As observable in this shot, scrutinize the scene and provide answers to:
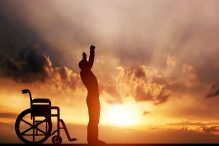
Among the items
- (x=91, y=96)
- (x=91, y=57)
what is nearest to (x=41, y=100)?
(x=91, y=96)

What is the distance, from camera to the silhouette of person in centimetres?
1678

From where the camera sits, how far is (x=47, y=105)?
705 inches

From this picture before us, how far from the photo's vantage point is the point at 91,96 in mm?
16734

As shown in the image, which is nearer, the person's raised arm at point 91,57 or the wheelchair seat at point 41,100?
the person's raised arm at point 91,57

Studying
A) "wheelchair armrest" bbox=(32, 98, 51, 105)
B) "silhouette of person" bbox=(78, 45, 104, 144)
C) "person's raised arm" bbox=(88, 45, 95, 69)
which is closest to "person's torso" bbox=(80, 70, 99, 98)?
"silhouette of person" bbox=(78, 45, 104, 144)

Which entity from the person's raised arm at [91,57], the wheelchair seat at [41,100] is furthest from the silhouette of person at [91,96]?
the wheelchair seat at [41,100]

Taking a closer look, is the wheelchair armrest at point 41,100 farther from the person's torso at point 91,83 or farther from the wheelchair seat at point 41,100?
the person's torso at point 91,83

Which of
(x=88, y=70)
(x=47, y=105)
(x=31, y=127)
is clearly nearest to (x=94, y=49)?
(x=88, y=70)

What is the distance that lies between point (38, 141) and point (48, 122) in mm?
990

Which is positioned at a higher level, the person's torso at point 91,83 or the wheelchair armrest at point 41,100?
the person's torso at point 91,83

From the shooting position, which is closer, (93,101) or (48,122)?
(93,101)

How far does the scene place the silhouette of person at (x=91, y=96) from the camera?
16781 mm

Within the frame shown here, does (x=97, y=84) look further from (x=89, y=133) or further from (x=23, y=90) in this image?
(x=23, y=90)

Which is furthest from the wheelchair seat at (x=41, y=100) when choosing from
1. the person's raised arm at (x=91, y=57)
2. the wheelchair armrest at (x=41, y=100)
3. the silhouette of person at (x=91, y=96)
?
the person's raised arm at (x=91, y=57)
